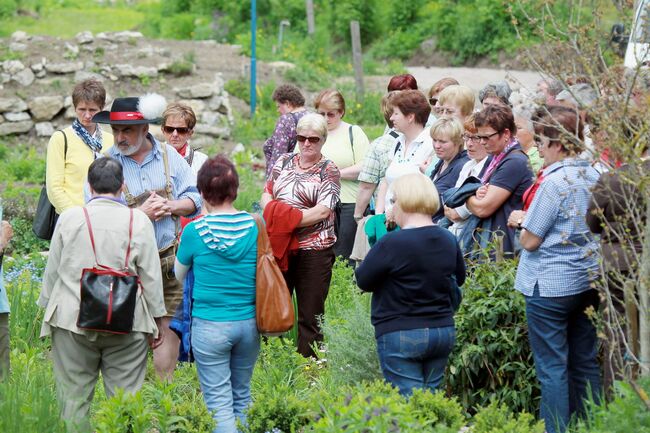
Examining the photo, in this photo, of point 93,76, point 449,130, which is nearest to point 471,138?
point 449,130

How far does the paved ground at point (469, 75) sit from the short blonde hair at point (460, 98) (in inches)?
592

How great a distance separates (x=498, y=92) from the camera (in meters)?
7.57

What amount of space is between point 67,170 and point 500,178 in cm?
288

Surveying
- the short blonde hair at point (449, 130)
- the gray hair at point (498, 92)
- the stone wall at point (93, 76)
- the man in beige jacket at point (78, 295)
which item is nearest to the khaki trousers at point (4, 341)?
the man in beige jacket at point (78, 295)

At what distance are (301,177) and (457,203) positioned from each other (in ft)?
3.79

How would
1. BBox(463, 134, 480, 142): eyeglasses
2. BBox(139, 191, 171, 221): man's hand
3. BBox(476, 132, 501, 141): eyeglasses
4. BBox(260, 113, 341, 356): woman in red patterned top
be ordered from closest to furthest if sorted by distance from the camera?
BBox(139, 191, 171, 221): man's hand < BBox(476, 132, 501, 141): eyeglasses < BBox(463, 134, 480, 142): eyeglasses < BBox(260, 113, 341, 356): woman in red patterned top

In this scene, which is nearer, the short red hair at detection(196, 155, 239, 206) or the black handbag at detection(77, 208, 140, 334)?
the black handbag at detection(77, 208, 140, 334)

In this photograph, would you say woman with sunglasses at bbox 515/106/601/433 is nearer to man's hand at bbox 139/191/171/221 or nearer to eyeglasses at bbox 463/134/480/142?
eyeglasses at bbox 463/134/480/142

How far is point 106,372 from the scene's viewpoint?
5219 millimetres

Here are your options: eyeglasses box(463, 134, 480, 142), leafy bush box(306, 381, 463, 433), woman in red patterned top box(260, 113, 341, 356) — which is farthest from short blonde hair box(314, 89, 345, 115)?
leafy bush box(306, 381, 463, 433)

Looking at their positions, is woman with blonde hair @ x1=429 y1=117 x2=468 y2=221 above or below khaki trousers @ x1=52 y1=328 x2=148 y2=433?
above

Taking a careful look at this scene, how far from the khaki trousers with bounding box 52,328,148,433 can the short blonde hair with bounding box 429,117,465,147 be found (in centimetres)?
245

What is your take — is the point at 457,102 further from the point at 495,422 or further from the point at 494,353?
Result: the point at 495,422

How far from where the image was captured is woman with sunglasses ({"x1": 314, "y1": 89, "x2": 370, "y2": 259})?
809 centimetres
